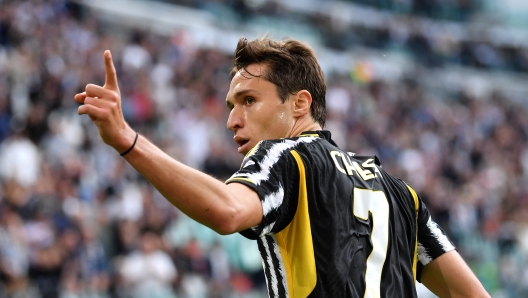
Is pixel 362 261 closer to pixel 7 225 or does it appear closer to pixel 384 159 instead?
pixel 7 225

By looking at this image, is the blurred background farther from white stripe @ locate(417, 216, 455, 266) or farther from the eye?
white stripe @ locate(417, 216, 455, 266)

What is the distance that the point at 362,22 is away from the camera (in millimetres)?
23203

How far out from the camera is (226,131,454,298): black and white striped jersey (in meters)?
2.76

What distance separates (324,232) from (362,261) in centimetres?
21

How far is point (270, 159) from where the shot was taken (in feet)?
9.13

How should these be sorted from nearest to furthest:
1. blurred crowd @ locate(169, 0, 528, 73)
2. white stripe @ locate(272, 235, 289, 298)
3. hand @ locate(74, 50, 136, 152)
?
hand @ locate(74, 50, 136, 152)
white stripe @ locate(272, 235, 289, 298)
blurred crowd @ locate(169, 0, 528, 73)

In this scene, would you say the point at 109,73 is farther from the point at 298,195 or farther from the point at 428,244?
the point at 428,244

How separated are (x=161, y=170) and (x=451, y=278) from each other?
1617 millimetres

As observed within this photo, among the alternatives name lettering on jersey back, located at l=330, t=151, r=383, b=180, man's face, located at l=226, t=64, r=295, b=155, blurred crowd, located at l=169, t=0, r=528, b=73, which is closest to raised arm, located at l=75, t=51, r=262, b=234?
name lettering on jersey back, located at l=330, t=151, r=383, b=180

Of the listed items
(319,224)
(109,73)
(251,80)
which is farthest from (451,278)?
(109,73)

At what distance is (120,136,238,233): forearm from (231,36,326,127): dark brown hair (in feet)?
2.91

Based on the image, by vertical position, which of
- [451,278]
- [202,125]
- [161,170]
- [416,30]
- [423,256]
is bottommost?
[451,278]

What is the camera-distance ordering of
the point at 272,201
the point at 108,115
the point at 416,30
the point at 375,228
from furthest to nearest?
the point at 416,30, the point at 375,228, the point at 272,201, the point at 108,115

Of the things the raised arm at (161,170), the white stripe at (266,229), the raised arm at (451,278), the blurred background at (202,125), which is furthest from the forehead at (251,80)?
the blurred background at (202,125)
